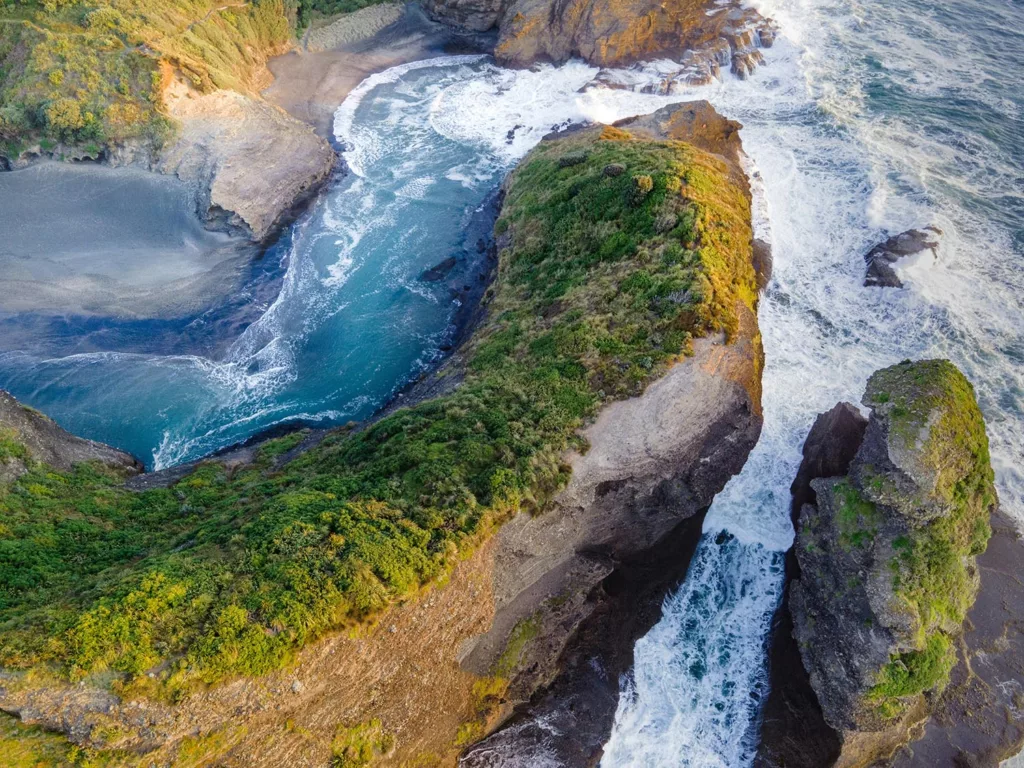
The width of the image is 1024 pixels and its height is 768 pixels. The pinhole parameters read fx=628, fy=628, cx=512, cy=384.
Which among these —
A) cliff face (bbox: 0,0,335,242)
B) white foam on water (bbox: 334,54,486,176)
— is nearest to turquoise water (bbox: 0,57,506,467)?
white foam on water (bbox: 334,54,486,176)

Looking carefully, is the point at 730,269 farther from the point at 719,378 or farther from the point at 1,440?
the point at 1,440

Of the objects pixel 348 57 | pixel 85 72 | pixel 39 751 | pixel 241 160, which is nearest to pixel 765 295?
pixel 241 160

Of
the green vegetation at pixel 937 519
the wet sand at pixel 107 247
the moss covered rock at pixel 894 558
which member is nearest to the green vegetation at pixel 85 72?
the wet sand at pixel 107 247

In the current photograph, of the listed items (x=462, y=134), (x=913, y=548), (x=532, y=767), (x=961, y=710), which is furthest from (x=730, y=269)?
(x=462, y=134)

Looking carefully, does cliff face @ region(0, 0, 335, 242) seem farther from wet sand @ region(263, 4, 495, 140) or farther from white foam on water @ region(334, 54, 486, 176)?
wet sand @ region(263, 4, 495, 140)

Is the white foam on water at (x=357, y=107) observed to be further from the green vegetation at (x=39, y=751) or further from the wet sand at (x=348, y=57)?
the green vegetation at (x=39, y=751)
